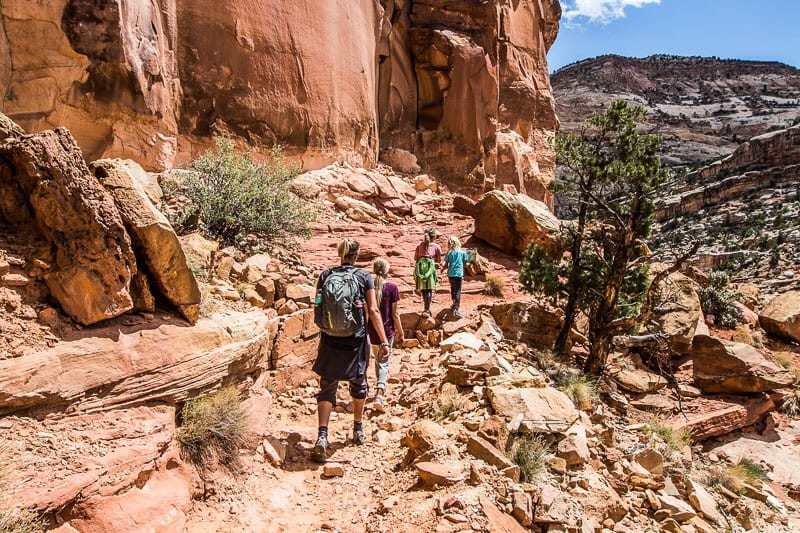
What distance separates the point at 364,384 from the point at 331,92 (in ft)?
36.1

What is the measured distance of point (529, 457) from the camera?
410 cm

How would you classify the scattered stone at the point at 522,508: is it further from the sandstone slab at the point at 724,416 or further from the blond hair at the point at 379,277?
the sandstone slab at the point at 724,416

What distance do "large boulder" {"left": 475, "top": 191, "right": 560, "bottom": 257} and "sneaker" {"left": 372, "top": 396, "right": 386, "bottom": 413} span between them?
26.1ft

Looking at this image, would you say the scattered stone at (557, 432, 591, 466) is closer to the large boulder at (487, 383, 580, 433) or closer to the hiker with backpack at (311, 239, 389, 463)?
the large boulder at (487, 383, 580, 433)

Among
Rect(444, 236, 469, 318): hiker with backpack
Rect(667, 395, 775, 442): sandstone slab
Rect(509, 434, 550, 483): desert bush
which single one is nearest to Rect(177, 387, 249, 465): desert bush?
Rect(509, 434, 550, 483): desert bush

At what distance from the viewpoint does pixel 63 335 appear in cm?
328

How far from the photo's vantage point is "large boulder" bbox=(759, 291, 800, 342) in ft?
42.2

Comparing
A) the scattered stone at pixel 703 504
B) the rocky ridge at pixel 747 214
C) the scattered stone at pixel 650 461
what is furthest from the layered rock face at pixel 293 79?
the rocky ridge at pixel 747 214

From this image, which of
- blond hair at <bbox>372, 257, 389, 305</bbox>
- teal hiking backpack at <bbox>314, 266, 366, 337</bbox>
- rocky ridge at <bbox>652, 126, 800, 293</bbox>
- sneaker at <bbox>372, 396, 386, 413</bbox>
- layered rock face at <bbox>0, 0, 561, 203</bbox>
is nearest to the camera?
teal hiking backpack at <bbox>314, 266, 366, 337</bbox>

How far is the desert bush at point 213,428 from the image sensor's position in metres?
3.57

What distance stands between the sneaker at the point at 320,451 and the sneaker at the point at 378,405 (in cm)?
109

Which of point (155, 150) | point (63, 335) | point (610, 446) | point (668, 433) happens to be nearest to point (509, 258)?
point (668, 433)

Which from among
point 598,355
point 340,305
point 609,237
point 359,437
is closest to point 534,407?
point 359,437

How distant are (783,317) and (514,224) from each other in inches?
291
